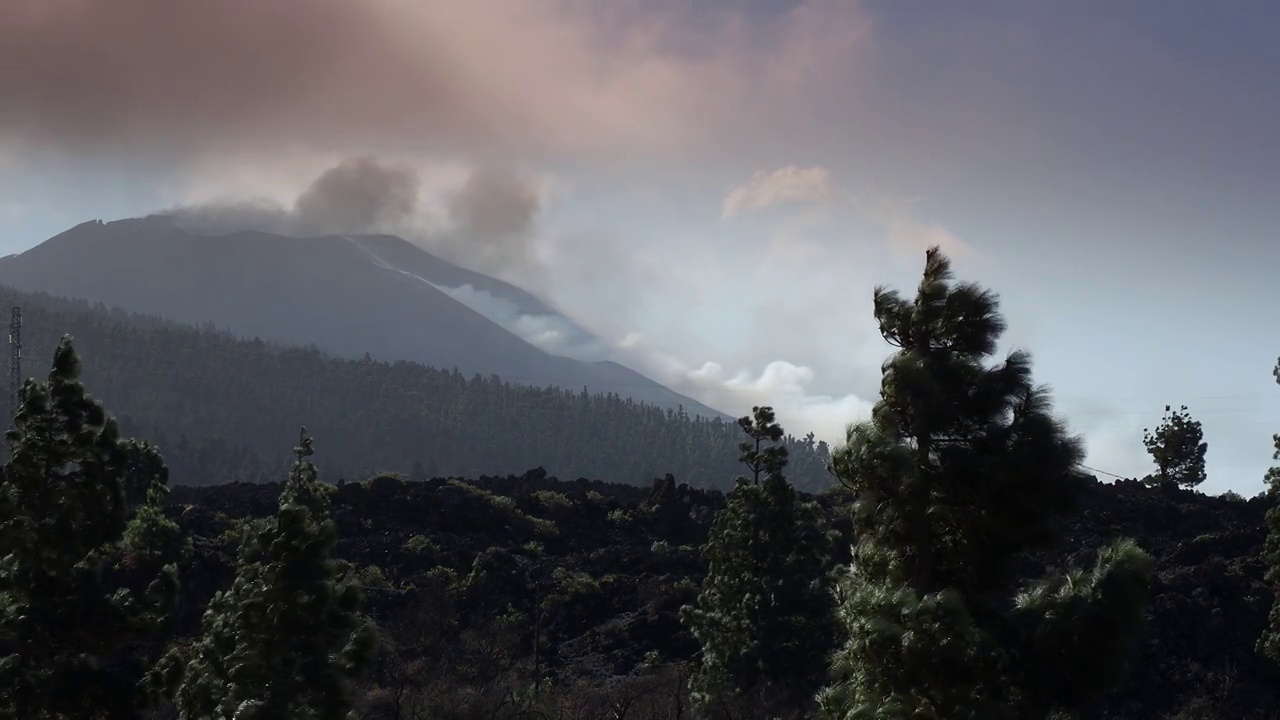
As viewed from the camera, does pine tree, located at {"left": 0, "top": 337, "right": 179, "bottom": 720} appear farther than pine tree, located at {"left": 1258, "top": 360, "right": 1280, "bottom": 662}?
No

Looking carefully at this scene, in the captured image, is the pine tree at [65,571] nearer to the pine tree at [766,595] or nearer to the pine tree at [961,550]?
the pine tree at [961,550]

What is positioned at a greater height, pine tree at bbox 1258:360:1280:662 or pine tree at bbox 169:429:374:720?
pine tree at bbox 1258:360:1280:662

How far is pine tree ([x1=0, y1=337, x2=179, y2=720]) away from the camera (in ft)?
59.2

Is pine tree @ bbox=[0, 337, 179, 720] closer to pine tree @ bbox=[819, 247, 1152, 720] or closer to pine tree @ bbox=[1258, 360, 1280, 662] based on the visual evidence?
pine tree @ bbox=[819, 247, 1152, 720]

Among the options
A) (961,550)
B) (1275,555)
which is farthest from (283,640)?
(1275,555)

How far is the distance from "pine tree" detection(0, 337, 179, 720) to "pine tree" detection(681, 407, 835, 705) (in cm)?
1721

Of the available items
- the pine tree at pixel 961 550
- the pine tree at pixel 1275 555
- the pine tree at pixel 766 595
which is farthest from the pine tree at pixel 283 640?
the pine tree at pixel 1275 555

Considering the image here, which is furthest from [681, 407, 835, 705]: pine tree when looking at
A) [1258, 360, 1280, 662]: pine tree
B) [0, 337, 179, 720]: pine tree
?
[0, 337, 179, 720]: pine tree

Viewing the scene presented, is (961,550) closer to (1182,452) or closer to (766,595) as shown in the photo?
(766,595)

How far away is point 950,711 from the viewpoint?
11516 mm

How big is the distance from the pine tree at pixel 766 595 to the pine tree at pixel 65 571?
17206 millimetres

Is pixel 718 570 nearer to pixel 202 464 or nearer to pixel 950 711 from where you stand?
pixel 950 711

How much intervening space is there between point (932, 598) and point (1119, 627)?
1.91m

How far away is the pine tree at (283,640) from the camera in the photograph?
19.4 meters
